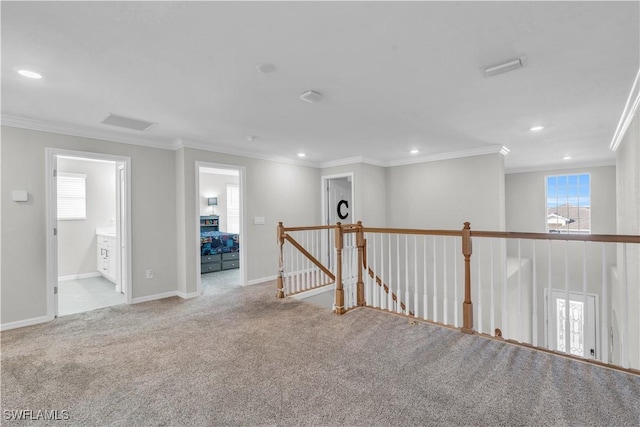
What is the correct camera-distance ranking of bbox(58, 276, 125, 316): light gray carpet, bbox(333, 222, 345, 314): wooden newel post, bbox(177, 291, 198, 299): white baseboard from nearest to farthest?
bbox(333, 222, 345, 314): wooden newel post → bbox(58, 276, 125, 316): light gray carpet → bbox(177, 291, 198, 299): white baseboard

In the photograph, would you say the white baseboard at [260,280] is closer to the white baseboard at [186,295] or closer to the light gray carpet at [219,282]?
the light gray carpet at [219,282]

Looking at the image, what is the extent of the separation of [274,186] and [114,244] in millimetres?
3125

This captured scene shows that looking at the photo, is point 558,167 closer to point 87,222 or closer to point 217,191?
point 217,191

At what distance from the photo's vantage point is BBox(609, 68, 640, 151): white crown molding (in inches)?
106

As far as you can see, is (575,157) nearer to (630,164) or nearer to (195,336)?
(630,164)

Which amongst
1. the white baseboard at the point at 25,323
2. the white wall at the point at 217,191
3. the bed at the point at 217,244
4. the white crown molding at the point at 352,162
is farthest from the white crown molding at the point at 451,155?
the white baseboard at the point at 25,323

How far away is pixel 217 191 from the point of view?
840 centimetres

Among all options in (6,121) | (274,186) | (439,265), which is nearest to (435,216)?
(439,265)

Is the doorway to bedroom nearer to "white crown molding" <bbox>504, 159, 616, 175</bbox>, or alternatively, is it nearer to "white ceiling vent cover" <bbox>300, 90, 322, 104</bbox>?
"white ceiling vent cover" <bbox>300, 90, 322, 104</bbox>

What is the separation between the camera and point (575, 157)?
243 inches

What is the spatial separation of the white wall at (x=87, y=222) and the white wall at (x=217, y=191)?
2071 millimetres

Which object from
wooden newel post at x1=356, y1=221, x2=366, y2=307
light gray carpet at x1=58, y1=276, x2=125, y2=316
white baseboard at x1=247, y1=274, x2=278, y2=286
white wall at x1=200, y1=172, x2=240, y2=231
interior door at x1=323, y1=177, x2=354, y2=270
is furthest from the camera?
white wall at x1=200, y1=172, x2=240, y2=231

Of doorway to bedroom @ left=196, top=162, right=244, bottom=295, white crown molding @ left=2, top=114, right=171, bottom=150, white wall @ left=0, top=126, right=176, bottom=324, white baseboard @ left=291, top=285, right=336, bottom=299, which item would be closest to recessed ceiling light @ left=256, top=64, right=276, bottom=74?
doorway to bedroom @ left=196, top=162, right=244, bottom=295

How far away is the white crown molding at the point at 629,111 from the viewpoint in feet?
8.86
